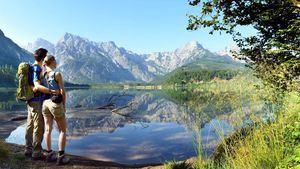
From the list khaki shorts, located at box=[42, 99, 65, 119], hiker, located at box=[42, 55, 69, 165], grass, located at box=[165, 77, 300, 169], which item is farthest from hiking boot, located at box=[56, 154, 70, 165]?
grass, located at box=[165, 77, 300, 169]

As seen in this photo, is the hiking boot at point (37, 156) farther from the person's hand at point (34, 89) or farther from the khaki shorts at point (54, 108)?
the person's hand at point (34, 89)

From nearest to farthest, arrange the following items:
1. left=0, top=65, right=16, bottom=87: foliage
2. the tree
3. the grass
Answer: the grass → the tree → left=0, top=65, right=16, bottom=87: foliage

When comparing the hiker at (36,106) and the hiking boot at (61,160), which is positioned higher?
the hiker at (36,106)

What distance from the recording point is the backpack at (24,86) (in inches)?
444

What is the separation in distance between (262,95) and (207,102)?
1106 millimetres

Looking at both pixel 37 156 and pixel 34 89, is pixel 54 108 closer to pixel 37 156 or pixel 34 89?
pixel 34 89

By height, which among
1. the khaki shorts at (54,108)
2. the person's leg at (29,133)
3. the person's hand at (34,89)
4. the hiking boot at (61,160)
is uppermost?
the person's hand at (34,89)

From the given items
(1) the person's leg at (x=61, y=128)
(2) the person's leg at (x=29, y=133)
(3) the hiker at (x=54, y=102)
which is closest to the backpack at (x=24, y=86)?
(2) the person's leg at (x=29, y=133)

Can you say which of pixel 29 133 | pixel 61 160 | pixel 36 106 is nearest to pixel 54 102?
pixel 36 106

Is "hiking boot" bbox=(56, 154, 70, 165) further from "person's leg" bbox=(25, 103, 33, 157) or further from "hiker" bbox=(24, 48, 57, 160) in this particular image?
"person's leg" bbox=(25, 103, 33, 157)

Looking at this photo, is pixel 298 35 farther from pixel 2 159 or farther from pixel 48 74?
pixel 2 159

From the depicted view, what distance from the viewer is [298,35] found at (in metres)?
9.97

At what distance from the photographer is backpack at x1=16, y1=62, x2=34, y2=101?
444 inches

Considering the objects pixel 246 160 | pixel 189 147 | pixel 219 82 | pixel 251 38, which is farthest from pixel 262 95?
pixel 189 147
